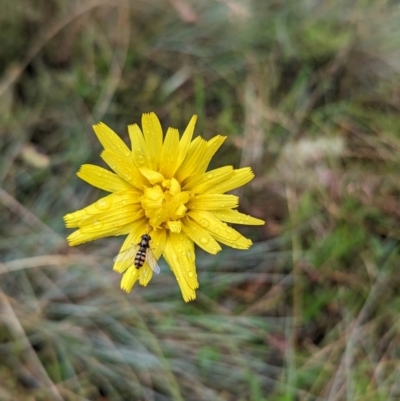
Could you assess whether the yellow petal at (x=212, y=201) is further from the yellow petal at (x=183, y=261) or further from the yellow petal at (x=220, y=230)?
the yellow petal at (x=183, y=261)

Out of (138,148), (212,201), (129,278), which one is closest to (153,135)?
(138,148)

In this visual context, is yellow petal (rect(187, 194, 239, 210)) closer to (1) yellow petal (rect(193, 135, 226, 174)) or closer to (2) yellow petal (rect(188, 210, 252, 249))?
(2) yellow petal (rect(188, 210, 252, 249))

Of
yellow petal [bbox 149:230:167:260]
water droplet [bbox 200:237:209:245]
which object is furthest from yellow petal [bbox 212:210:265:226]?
yellow petal [bbox 149:230:167:260]

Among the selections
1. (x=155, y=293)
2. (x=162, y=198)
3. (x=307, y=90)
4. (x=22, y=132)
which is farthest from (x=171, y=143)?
(x=307, y=90)

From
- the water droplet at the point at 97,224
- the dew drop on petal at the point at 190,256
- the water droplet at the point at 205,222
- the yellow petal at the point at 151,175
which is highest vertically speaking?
the yellow petal at the point at 151,175

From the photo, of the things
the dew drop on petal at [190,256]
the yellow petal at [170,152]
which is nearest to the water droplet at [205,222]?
the dew drop on petal at [190,256]

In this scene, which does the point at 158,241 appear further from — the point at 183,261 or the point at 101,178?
the point at 101,178
